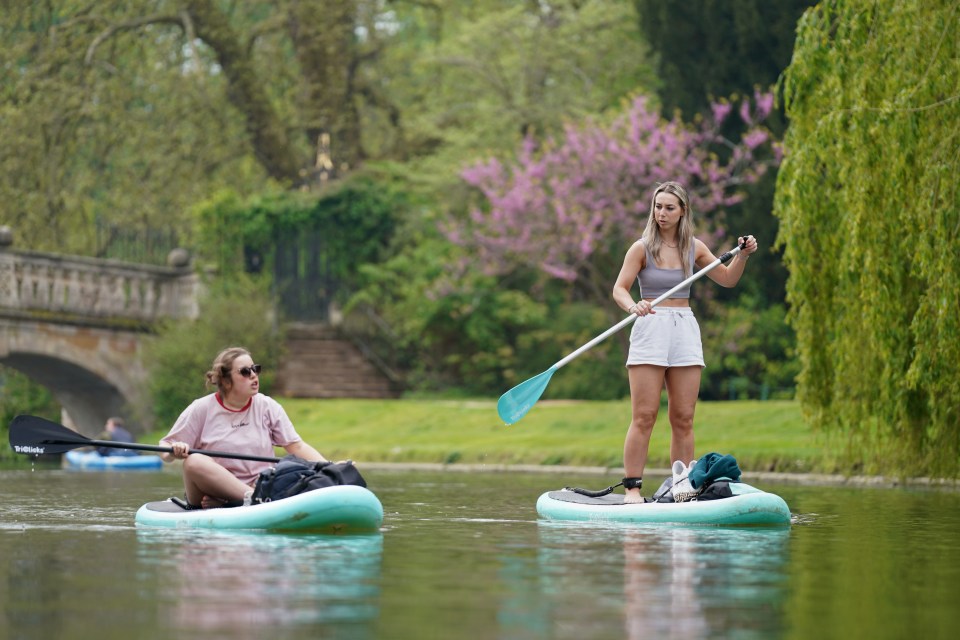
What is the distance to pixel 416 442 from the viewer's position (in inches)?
996

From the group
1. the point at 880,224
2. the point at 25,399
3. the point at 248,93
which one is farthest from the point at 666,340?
the point at 25,399

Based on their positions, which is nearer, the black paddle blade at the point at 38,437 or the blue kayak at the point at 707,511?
the blue kayak at the point at 707,511

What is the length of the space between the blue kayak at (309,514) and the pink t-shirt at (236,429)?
1.70 ft

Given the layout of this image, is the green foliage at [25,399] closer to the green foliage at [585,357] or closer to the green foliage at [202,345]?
the green foliage at [202,345]

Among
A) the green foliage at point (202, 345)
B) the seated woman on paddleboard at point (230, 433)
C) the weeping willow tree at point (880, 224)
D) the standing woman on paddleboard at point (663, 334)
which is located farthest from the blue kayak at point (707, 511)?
the green foliage at point (202, 345)

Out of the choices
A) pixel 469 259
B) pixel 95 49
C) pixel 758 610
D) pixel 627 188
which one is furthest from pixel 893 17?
pixel 95 49

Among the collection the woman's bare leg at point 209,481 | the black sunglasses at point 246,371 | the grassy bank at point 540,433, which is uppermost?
the black sunglasses at point 246,371

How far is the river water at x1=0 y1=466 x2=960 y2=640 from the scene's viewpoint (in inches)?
237

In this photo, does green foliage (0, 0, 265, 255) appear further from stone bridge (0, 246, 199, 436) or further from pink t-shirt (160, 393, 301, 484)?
pink t-shirt (160, 393, 301, 484)

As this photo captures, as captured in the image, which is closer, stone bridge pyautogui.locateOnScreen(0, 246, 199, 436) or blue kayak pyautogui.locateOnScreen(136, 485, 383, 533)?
blue kayak pyautogui.locateOnScreen(136, 485, 383, 533)

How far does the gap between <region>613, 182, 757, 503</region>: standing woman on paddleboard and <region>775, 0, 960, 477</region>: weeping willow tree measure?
93.2 inches

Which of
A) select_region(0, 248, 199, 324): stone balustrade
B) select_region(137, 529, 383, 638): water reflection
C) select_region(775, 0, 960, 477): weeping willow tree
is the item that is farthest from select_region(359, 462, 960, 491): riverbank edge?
select_region(0, 248, 199, 324): stone balustrade

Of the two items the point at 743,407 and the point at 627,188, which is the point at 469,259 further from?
the point at 743,407

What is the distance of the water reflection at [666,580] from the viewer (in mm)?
6090
